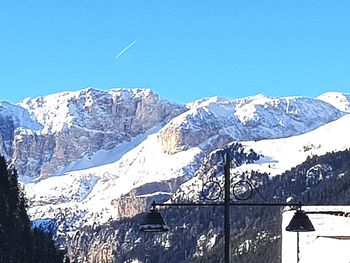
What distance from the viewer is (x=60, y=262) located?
349 feet

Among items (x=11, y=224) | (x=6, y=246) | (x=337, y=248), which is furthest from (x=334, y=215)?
(x=11, y=224)

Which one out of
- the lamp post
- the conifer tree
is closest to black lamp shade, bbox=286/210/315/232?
the lamp post

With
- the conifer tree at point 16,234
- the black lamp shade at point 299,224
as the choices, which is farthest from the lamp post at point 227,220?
the conifer tree at point 16,234

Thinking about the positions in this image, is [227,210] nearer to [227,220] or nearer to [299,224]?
[227,220]

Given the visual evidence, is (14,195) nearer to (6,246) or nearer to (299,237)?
(6,246)

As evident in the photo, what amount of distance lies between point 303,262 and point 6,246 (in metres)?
77.7

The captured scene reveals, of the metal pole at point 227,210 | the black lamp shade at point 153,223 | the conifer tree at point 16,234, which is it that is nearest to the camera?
the metal pole at point 227,210

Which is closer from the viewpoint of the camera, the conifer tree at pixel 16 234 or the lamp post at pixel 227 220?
the lamp post at pixel 227 220

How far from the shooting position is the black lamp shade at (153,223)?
1358 cm

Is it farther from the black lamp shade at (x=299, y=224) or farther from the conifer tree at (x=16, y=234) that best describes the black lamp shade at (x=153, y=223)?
the conifer tree at (x=16, y=234)

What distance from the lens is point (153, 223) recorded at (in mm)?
13633

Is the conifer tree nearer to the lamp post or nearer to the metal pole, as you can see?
the lamp post

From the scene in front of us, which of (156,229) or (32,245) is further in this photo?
(32,245)

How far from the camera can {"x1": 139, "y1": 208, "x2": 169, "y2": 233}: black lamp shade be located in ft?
44.5
